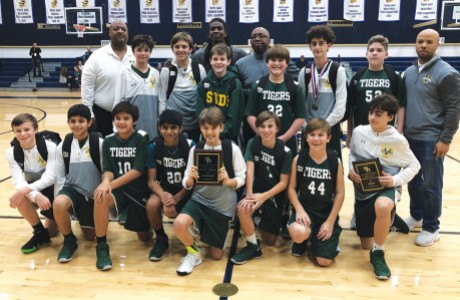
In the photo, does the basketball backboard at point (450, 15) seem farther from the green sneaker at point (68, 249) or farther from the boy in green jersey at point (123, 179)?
the green sneaker at point (68, 249)

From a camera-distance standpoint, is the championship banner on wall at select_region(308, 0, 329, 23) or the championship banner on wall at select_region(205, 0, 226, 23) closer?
the championship banner on wall at select_region(308, 0, 329, 23)

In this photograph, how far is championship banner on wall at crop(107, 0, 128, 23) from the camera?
1672 centimetres

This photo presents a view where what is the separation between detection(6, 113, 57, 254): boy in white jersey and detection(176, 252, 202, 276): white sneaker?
1176 millimetres

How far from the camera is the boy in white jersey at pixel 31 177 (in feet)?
10.8

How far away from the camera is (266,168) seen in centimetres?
329

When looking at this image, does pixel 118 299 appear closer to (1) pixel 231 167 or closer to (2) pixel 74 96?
(1) pixel 231 167

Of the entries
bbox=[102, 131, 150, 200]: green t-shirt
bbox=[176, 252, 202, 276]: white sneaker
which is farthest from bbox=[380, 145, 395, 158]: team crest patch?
bbox=[102, 131, 150, 200]: green t-shirt

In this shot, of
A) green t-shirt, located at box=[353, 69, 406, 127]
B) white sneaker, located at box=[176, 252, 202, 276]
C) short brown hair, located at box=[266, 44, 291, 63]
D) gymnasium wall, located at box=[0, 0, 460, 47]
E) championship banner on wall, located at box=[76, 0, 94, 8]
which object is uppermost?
championship banner on wall, located at box=[76, 0, 94, 8]

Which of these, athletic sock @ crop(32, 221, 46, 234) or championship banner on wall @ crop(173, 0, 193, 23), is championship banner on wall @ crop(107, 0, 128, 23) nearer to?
championship banner on wall @ crop(173, 0, 193, 23)

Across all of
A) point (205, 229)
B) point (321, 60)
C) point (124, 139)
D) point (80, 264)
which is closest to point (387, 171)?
point (321, 60)

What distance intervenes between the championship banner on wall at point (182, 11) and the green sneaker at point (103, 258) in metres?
14.8

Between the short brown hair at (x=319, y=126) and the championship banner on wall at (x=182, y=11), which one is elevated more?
the championship banner on wall at (x=182, y=11)

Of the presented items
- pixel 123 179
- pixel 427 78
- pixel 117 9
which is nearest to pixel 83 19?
pixel 117 9

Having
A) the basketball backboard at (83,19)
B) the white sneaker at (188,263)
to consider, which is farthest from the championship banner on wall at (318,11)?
the white sneaker at (188,263)
